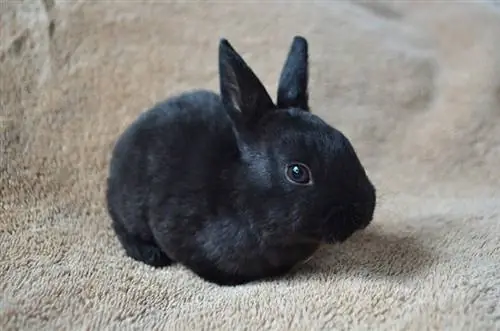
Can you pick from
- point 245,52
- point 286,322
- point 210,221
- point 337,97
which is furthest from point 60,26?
point 286,322

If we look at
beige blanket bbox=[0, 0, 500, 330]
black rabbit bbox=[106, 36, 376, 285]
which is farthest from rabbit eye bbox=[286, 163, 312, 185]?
beige blanket bbox=[0, 0, 500, 330]

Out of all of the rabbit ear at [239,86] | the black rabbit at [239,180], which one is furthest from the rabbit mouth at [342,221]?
the rabbit ear at [239,86]

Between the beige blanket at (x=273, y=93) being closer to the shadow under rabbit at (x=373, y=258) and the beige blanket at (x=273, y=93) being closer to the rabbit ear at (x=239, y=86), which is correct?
the shadow under rabbit at (x=373, y=258)

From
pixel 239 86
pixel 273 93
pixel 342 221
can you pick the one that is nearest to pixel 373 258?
pixel 342 221

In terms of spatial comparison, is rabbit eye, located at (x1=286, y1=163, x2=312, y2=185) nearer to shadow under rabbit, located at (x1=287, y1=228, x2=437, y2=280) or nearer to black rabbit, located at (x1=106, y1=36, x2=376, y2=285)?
black rabbit, located at (x1=106, y1=36, x2=376, y2=285)

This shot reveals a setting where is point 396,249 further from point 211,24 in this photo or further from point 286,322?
point 211,24

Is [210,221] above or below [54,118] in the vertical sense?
above
